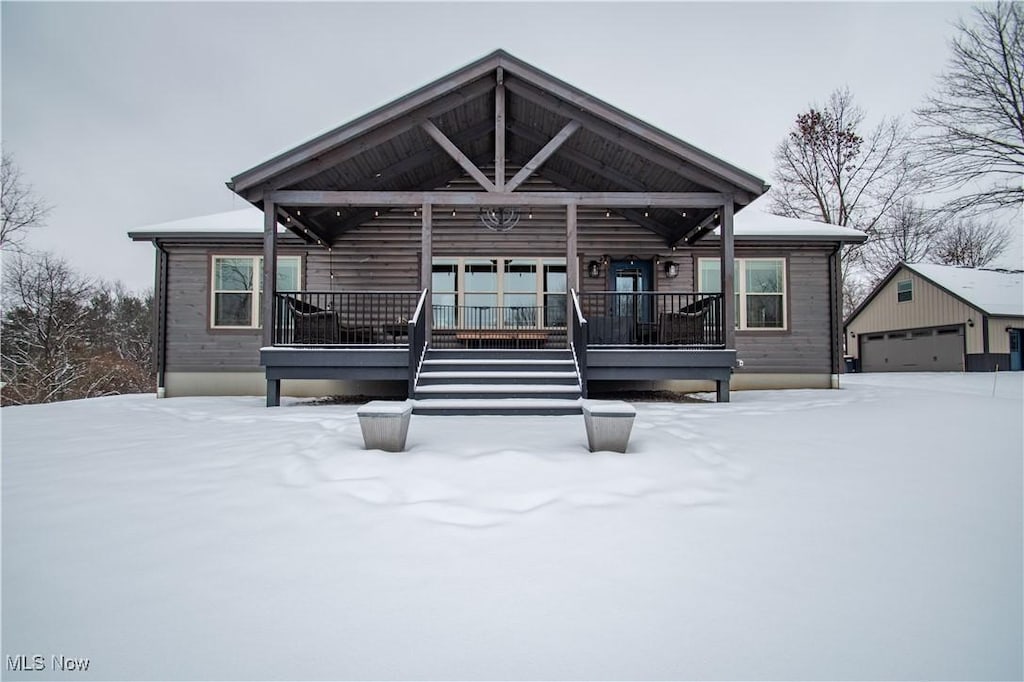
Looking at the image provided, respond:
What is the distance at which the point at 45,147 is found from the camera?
35.7 metres

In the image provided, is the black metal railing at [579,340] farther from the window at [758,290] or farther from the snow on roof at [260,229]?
the snow on roof at [260,229]

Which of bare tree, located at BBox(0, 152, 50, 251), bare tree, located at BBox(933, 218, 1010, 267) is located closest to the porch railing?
bare tree, located at BBox(0, 152, 50, 251)

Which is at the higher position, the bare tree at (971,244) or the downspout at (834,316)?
the bare tree at (971,244)

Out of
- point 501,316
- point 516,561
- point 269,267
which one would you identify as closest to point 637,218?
point 501,316

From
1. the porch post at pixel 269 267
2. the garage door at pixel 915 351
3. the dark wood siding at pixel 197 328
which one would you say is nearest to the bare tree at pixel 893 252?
the garage door at pixel 915 351

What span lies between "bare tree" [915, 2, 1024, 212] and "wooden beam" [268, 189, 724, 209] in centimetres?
1209

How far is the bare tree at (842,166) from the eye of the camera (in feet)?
66.6

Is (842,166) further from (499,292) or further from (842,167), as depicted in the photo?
(499,292)

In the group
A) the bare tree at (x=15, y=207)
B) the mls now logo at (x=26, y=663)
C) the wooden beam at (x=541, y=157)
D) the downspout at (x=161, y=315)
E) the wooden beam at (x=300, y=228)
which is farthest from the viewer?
the bare tree at (x=15, y=207)

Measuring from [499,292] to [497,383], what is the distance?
401 cm

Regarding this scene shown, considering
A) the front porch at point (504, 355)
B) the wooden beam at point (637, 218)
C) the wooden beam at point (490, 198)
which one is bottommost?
the front porch at point (504, 355)

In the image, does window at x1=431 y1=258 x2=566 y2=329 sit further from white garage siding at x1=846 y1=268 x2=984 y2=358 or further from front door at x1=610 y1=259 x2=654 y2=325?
white garage siding at x1=846 y1=268 x2=984 y2=358

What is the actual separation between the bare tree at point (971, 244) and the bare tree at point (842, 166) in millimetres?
9979

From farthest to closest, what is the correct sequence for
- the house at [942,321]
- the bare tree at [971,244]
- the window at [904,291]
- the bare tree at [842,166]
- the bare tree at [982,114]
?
the bare tree at [971,244] < the window at [904,291] < the bare tree at [842,166] < the house at [942,321] < the bare tree at [982,114]
